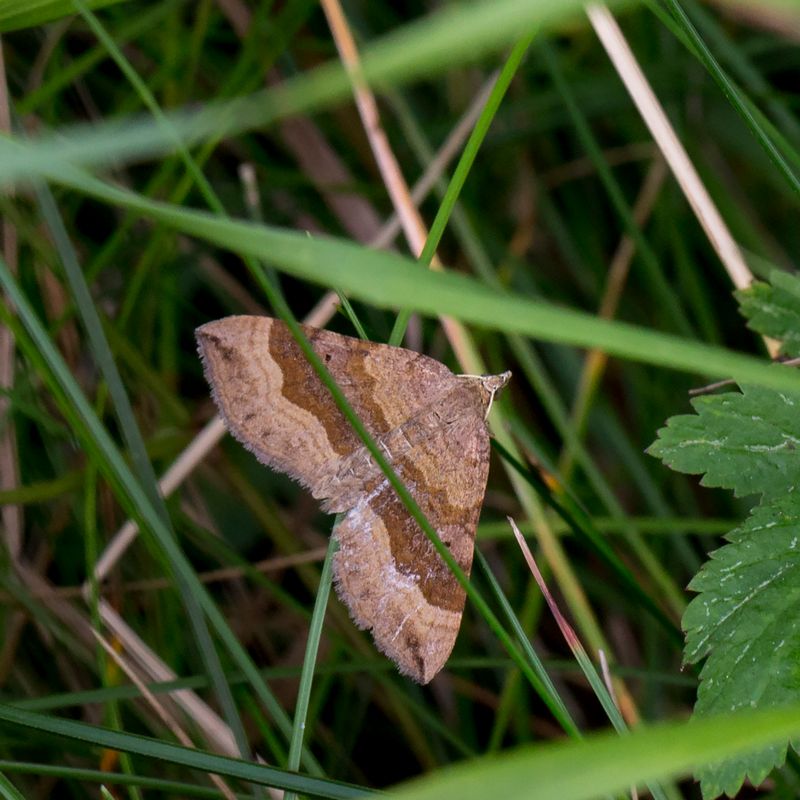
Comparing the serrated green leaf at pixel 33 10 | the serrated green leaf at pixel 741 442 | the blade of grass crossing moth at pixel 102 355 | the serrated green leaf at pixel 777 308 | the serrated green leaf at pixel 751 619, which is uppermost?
the serrated green leaf at pixel 33 10

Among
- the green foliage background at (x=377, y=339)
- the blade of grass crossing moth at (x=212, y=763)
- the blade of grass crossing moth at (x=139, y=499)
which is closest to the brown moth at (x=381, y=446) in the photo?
the green foliage background at (x=377, y=339)

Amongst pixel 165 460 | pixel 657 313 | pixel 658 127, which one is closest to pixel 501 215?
pixel 657 313

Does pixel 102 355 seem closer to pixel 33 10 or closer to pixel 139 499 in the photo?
pixel 139 499

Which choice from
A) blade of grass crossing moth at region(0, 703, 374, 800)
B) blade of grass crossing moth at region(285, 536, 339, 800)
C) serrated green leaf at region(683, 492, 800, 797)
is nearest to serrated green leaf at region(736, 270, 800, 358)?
serrated green leaf at region(683, 492, 800, 797)

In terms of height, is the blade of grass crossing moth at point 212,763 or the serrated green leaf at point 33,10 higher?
the serrated green leaf at point 33,10

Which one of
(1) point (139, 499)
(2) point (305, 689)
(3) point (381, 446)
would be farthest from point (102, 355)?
(2) point (305, 689)

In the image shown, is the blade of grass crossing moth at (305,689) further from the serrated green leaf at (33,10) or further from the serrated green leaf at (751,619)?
the serrated green leaf at (33,10)

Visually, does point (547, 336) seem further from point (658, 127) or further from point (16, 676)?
point (16, 676)
